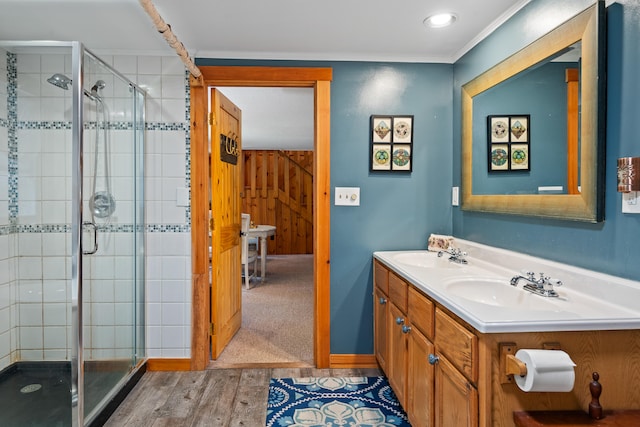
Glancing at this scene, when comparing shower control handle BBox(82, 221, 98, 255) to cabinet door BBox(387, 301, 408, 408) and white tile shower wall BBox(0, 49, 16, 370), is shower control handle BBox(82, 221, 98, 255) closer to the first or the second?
white tile shower wall BBox(0, 49, 16, 370)

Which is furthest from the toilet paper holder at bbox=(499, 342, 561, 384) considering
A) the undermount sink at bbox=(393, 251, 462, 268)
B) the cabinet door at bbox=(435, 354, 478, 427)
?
the undermount sink at bbox=(393, 251, 462, 268)

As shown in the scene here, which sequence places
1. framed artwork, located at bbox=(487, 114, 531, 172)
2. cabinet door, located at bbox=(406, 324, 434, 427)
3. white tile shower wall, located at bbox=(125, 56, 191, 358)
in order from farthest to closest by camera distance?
white tile shower wall, located at bbox=(125, 56, 191, 358)
framed artwork, located at bbox=(487, 114, 531, 172)
cabinet door, located at bbox=(406, 324, 434, 427)

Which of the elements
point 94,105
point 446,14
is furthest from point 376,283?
point 94,105

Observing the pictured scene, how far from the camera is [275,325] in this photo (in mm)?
3535

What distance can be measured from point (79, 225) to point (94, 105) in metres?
0.71

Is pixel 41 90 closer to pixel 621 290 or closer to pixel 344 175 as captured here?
pixel 344 175

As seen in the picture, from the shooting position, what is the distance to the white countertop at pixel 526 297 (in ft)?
3.70

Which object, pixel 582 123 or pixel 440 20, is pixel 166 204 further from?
pixel 582 123

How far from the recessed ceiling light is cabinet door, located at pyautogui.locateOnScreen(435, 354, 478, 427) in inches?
70.0

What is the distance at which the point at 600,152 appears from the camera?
4.58 feet

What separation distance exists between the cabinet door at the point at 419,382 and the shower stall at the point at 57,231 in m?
1.66

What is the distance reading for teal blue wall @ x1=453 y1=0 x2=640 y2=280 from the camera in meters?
1.28

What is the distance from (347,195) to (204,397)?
5.28 feet

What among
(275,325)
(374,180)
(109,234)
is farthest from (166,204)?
(275,325)
